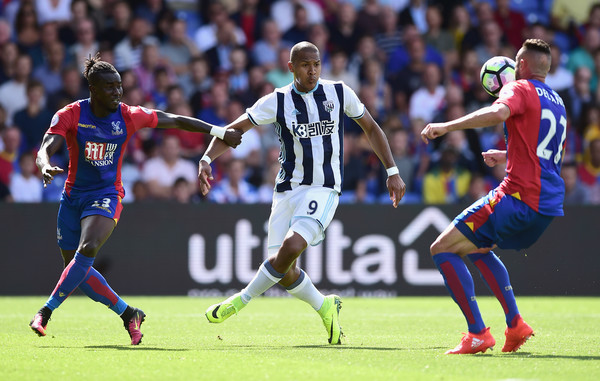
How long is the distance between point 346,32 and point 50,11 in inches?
208

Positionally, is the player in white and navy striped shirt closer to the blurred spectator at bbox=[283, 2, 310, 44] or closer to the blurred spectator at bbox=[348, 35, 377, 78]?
the blurred spectator at bbox=[348, 35, 377, 78]

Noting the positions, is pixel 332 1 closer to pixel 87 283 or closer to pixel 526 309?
pixel 526 309

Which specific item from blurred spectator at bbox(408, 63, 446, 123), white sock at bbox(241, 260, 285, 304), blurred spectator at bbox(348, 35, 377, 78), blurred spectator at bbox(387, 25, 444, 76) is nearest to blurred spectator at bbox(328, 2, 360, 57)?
blurred spectator at bbox(348, 35, 377, 78)

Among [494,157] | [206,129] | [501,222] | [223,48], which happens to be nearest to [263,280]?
[206,129]

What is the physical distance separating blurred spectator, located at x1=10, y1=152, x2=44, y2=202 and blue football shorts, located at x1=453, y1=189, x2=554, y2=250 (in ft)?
29.2

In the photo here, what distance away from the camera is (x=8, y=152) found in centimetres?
1445

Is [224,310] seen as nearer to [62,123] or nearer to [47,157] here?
[47,157]

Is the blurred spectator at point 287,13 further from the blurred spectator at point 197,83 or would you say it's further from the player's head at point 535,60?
the player's head at point 535,60

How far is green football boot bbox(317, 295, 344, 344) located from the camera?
7816 mm

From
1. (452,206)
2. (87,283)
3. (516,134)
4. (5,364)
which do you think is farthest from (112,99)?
(452,206)

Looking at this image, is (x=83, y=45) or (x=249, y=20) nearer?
(x=83, y=45)

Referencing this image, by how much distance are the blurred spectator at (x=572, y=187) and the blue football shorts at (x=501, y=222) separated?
26.4 feet

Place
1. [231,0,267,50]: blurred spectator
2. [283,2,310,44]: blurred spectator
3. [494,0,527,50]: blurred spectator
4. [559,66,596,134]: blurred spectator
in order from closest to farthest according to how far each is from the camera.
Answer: [559,66,596,134]: blurred spectator < [283,2,310,44]: blurred spectator < [231,0,267,50]: blurred spectator < [494,0,527,50]: blurred spectator

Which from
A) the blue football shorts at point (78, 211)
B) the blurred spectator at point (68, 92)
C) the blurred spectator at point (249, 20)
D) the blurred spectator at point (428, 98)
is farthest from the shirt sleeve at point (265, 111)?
the blurred spectator at point (249, 20)
